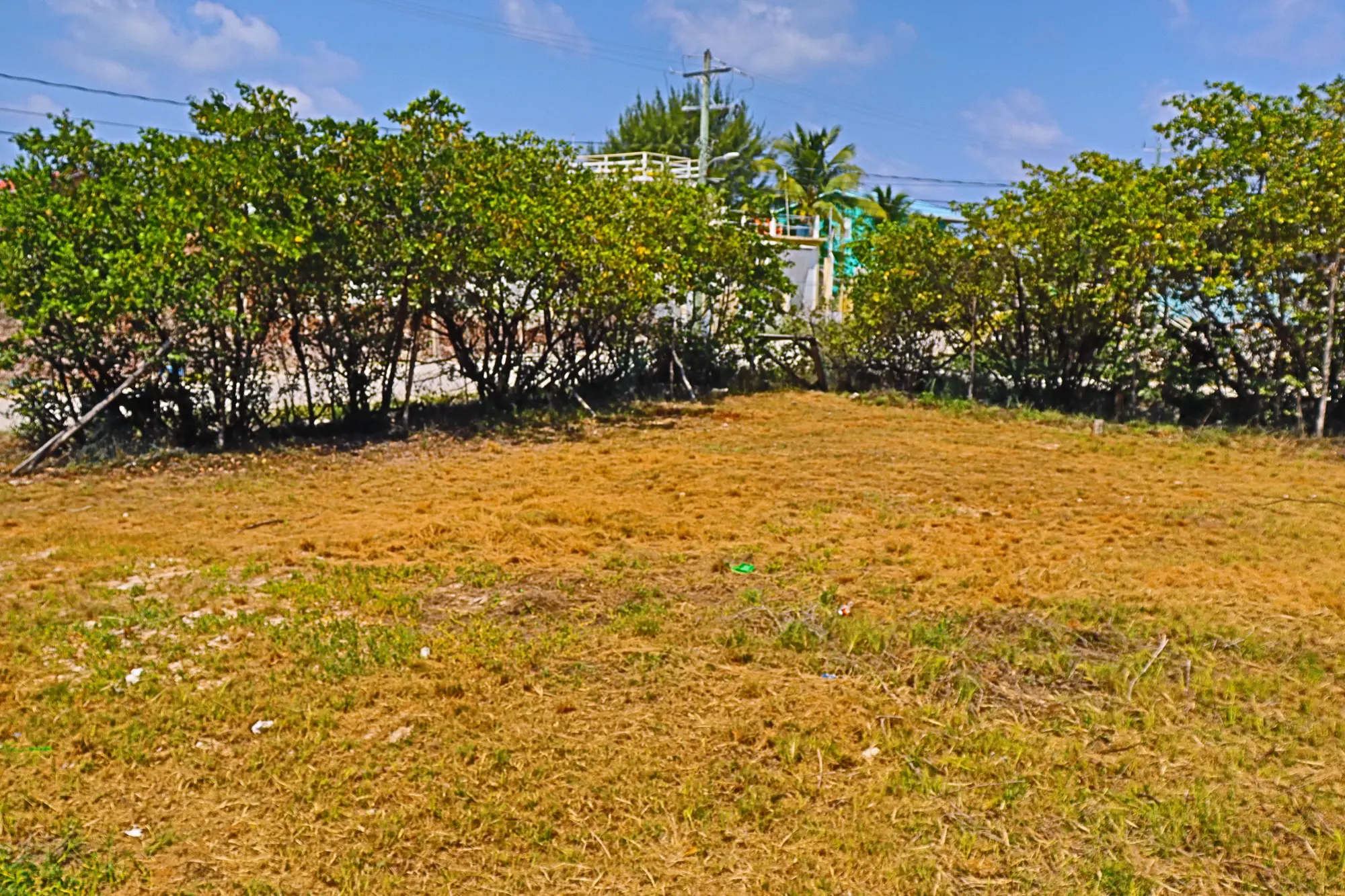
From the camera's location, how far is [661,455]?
9438 mm

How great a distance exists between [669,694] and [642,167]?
1652cm

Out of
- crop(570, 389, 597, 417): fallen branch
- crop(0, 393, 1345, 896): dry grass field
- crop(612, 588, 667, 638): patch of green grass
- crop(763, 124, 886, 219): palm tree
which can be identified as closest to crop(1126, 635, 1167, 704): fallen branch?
crop(0, 393, 1345, 896): dry grass field

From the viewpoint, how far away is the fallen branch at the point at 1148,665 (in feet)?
13.4

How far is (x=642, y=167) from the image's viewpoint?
760 inches

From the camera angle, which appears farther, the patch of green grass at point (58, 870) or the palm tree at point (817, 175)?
the palm tree at point (817, 175)

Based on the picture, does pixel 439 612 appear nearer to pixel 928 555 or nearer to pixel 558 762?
pixel 558 762

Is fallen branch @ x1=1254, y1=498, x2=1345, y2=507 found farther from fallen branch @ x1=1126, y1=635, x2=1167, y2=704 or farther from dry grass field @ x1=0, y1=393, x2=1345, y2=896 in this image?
fallen branch @ x1=1126, y1=635, x2=1167, y2=704

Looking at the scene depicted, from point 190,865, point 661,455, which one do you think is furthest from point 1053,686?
point 661,455

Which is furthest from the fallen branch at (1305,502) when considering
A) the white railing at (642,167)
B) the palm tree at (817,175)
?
the palm tree at (817,175)

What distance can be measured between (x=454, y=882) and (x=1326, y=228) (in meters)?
11.4

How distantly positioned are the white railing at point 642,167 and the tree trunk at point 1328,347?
7.78 m

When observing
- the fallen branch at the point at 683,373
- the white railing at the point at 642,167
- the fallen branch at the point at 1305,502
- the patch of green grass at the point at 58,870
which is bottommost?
the patch of green grass at the point at 58,870

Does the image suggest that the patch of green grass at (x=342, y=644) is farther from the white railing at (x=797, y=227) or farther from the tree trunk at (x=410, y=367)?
the white railing at (x=797, y=227)

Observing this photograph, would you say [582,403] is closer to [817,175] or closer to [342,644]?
[342,644]
